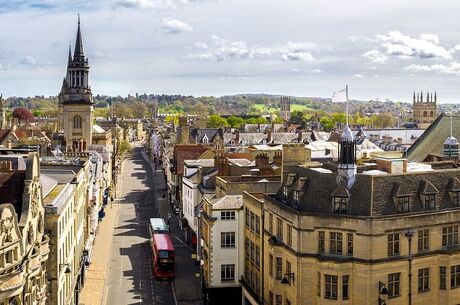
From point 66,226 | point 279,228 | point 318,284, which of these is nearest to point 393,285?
point 318,284

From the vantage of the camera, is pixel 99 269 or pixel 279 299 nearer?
pixel 279 299

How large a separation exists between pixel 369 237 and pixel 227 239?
18890 mm

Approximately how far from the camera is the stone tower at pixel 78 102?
349 feet

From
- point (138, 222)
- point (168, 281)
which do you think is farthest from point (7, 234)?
point (138, 222)

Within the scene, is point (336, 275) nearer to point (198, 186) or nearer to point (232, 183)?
point (232, 183)

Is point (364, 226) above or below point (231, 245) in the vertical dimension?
above

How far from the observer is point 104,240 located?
81.7 metres

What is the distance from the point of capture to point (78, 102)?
359ft

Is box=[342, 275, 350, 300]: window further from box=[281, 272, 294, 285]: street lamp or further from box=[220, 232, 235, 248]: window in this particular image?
box=[220, 232, 235, 248]: window

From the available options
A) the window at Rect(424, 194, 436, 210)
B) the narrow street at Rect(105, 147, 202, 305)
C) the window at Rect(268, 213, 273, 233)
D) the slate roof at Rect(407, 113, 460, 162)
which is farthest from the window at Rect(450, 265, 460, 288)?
the slate roof at Rect(407, 113, 460, 162)

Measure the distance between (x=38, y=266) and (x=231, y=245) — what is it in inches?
822

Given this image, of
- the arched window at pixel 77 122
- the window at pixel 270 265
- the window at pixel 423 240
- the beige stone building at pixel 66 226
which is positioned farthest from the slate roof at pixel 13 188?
the arched window at pixel 77 122

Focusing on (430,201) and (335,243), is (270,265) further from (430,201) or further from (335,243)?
(430,201)

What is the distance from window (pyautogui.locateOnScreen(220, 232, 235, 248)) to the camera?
55.5 metres
